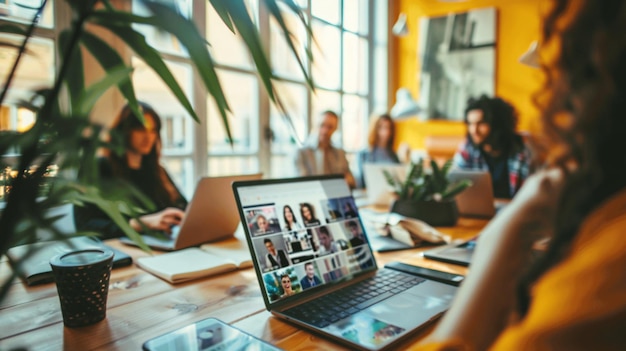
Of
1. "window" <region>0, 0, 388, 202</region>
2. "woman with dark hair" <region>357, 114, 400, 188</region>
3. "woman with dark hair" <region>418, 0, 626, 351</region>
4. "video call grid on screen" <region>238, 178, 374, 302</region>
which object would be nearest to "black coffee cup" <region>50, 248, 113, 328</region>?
"video call grid on screen" <region>238, 178, 374, 302</region>

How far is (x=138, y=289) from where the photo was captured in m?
0.83

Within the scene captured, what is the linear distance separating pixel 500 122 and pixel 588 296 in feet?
9.62

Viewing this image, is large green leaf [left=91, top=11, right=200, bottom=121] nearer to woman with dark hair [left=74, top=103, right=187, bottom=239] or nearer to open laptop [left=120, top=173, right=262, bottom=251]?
open laptop [left=120, top=173, right=262, bottom=251]

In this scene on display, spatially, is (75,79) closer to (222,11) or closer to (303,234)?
(222,11)

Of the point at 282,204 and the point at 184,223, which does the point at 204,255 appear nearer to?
the point at 184,223

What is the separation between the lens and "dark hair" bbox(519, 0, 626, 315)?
32 centimetres

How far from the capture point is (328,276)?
807 millimetres

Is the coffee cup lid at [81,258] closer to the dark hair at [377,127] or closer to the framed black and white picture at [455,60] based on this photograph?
the dark hair at [377,127]

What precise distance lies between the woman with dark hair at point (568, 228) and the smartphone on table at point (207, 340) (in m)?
0.28

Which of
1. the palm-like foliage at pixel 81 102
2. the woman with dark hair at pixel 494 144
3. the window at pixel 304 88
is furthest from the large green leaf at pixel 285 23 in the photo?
the woman with dark hair at pixel 494 144

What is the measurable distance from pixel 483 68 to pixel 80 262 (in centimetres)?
495

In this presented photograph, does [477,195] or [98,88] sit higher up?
[98,88]

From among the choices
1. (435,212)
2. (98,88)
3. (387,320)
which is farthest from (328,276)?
(435,212)

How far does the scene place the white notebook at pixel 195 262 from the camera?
0.89 metres
